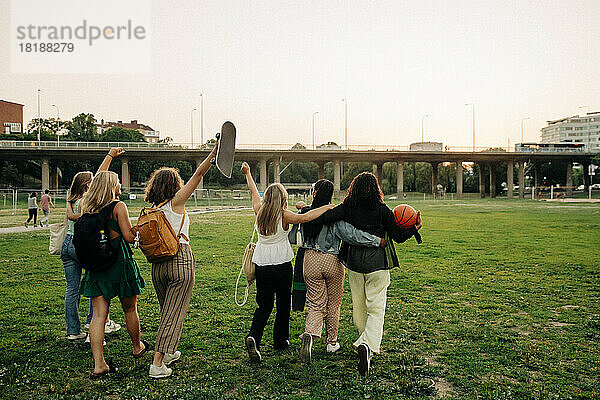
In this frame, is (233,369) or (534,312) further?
(534,312)

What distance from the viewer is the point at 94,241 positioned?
552 cm

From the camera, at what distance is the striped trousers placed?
18.7 ft

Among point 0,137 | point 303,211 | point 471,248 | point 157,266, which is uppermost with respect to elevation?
point 0,137

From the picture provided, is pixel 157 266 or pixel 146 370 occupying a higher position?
pixel 157 266

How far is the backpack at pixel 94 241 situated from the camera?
5535 mm

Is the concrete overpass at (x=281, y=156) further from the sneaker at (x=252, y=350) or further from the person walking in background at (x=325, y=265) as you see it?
the sneaker at (x=252, y=350)

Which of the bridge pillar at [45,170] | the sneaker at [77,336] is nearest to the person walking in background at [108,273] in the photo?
the sneaker at [77,336]

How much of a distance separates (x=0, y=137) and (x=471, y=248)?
4219 inches

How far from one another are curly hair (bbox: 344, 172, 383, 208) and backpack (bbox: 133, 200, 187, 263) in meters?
2.04

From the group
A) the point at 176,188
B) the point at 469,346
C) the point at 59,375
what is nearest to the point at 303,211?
the point at 176,188

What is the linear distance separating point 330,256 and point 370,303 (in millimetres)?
709

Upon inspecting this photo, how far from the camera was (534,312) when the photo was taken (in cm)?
846

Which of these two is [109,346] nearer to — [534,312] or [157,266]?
[157,266]

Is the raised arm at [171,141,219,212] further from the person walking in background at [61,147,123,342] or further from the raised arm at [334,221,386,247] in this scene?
the raised arm at [334,221,386,247]
